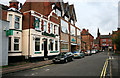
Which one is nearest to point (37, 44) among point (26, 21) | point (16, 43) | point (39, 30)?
point (39, 30)

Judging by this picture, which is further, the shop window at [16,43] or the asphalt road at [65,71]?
the shop window at [16,43]

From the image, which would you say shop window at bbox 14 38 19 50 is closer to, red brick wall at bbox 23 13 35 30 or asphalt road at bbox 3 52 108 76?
red brick wall at bbox 23 13 35 30

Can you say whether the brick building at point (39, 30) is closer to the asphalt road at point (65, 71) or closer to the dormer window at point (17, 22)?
the dormer window at point (17, 22)

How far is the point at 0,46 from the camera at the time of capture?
12.0 m

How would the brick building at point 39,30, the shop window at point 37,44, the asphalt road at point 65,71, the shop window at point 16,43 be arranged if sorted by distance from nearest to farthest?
the asphalt road at point 65,71
the shop window at point 16,43
the brick building at point 39,30
the shop window at point 37,44

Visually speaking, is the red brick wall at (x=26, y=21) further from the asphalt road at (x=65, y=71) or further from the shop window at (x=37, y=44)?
the asphalt road at (x=65, y=71)

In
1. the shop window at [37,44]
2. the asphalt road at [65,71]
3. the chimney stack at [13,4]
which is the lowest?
the asphalt road at [65,71]

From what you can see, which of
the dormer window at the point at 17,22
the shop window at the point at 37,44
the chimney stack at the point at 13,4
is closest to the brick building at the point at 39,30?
the shop window at the point at 37,44

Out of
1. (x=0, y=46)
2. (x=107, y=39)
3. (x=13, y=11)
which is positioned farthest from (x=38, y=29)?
(x=107, y=39)

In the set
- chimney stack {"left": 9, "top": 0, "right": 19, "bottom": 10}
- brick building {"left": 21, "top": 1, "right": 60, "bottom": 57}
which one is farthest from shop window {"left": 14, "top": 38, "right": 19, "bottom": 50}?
chimney stack {"left": 9, "top": 0, "right": 19, "bottom": 10}

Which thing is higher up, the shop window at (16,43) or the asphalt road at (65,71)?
the shop window at (16,43)

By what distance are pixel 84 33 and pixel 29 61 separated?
174 ft

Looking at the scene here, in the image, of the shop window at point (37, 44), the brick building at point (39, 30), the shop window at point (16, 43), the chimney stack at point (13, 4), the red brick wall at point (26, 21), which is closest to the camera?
the shop window at point (16, 43)

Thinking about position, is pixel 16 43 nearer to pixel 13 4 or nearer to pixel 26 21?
pixel 26 21
